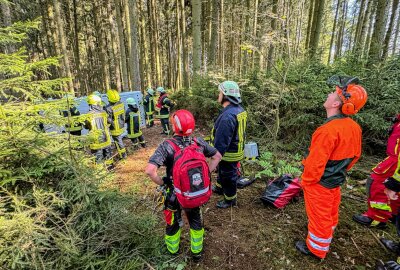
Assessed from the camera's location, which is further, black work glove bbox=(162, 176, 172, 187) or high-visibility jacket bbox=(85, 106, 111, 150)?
high-visibility jacket bbox=(85, 106, 111, 150)

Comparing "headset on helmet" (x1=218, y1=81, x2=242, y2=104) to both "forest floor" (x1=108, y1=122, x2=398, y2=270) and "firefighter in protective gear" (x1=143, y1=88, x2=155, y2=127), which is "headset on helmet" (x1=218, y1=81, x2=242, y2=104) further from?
"firefighter in protective gear" (x1=143, y1=88, x2=155, y2=127)

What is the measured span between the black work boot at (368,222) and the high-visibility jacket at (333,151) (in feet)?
5.13

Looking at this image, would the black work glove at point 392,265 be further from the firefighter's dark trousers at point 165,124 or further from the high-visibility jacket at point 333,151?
the firefighter's dark trousers at point 165,124

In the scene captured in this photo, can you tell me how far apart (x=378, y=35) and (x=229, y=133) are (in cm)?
644

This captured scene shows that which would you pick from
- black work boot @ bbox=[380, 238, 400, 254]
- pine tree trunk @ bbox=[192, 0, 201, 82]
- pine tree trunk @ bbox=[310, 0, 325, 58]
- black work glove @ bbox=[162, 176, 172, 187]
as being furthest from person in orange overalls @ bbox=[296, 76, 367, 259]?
pine tree trunk @ bbox=[192, 0, 201, 82]

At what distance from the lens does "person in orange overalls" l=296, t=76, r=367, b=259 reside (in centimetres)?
259

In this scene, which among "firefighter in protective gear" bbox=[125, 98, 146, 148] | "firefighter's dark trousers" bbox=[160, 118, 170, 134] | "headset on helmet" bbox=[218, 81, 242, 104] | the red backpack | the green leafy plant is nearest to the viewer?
the red backpack

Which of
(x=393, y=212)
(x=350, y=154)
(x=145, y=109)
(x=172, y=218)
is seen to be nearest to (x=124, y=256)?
(x=172, y=218)

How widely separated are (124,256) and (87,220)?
638mm

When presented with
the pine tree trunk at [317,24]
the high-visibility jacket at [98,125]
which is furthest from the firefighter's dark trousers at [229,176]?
the pine tree trunk at [317,24]

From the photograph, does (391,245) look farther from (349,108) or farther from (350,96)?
(350,96)

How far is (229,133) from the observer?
349 centimetres

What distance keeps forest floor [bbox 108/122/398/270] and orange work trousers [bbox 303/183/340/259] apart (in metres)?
0.26

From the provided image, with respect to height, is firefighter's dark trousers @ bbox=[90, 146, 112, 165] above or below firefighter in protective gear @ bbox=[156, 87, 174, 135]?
below
